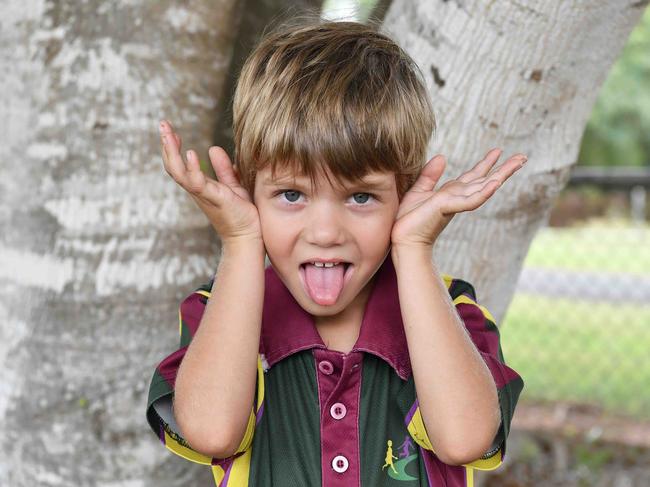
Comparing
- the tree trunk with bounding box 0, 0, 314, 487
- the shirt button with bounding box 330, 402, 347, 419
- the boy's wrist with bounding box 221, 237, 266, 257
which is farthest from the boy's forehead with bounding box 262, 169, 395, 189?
the tree trunk with bounding box 0, 0, 314, 487

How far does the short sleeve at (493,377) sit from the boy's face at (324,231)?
0.25 metres

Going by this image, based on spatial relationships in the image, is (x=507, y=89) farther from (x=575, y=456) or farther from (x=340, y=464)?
(x=575, y=456)

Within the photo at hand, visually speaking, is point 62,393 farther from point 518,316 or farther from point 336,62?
point 518,316

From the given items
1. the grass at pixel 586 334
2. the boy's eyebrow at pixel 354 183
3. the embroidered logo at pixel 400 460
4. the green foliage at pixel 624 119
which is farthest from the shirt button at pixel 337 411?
the green foliage at pixel 624 119

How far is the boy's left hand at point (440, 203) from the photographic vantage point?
170 cm

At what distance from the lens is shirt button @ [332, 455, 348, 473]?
176cm

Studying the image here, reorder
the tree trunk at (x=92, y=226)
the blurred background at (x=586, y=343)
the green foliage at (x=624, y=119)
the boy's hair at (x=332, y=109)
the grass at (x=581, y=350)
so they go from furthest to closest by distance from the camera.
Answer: the green foliage at (x=624, y=119) → the grass at (x=581, y=350) → the blurred background at (x=586, y=343) → the tree trunk at (x=92, y=226) → the boy's hair at (x=332, y=109)

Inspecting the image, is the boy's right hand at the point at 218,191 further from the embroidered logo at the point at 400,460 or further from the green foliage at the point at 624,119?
the green foliage at the point at 624,119

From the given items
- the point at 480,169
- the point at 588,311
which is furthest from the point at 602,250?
the point at 480,169

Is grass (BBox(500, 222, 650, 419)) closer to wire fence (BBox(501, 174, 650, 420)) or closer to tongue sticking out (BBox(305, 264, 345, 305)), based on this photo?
wire fence (BBox(501, 174, 650, 420))

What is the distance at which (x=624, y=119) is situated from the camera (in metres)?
23.6

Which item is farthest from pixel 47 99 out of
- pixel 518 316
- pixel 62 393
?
pixel 518 316

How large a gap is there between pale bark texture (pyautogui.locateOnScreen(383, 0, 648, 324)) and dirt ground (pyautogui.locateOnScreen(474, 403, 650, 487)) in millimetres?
2241

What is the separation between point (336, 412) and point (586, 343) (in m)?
6.03
